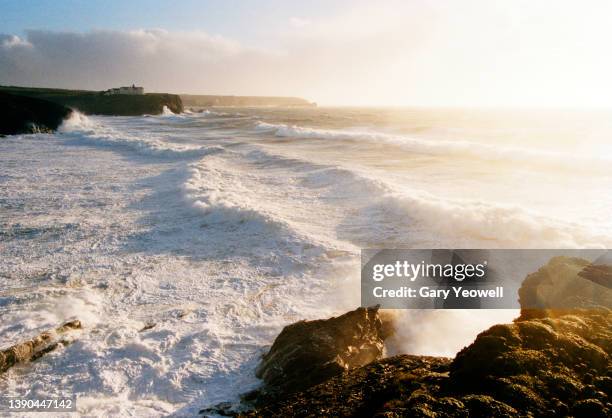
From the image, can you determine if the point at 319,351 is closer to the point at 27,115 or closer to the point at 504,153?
the point at 504,153

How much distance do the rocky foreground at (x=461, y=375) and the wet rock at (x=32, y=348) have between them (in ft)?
8.16

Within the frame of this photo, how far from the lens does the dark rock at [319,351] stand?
4.23 metres

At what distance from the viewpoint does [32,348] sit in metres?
4.94

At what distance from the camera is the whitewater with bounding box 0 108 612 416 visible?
15.9ft

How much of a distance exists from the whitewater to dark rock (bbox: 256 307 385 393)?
0.38 m

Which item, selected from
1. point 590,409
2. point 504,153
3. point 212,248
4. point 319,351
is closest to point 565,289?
point 590,409

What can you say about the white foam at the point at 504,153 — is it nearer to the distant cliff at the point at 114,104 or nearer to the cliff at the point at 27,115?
the cliff at the point at 27,115

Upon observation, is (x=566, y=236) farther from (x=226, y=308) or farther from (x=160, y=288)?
(x=160, y=288)

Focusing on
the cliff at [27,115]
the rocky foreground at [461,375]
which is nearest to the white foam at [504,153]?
the rocky foreground at [461,375]

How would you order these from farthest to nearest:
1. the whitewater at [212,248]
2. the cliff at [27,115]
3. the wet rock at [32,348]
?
1. the cliff at [27,115]
2. the whitewater at [212,248]
3. the wet rock at [32,348]

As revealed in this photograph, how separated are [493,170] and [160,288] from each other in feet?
57.9

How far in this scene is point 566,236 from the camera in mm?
9023

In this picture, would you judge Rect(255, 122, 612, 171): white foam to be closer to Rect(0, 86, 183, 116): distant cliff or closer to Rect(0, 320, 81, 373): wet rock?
Rect(0, 320, 81, 373): wet rock

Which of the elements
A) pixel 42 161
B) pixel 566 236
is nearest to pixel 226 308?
pixel 566 236
